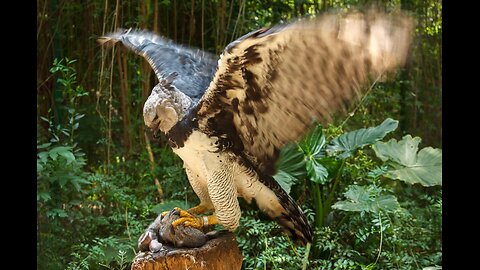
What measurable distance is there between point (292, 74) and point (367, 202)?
4.83 ft

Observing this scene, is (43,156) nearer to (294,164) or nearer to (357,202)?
(294,164)

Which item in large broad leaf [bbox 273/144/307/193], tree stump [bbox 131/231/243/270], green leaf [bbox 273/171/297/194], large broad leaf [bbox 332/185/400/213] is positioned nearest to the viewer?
tree stump [bbox 131/231/243/270]

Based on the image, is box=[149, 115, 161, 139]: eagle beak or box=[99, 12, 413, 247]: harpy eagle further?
box=[149, 115, 161, 139]: eagle beak

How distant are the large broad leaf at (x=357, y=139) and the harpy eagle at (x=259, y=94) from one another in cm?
115

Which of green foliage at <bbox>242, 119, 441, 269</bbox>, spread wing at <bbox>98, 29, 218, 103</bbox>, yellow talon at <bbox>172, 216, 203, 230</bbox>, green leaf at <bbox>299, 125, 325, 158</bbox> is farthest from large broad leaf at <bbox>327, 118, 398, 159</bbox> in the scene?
yellow talon at <bbox>172, 216, 203, 230</bbox>

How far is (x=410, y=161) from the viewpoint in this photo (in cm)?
352

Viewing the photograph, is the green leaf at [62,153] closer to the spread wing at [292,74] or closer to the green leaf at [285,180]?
the green leaf at [285,180]

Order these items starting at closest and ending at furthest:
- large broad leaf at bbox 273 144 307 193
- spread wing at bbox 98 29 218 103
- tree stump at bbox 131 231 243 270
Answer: tree stump at bbox 131 231 243 270
spread wing at bbox 98 29 218 103
large broad leaf at bbox 273 144 307 193

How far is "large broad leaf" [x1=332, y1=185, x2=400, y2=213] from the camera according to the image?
3.04 m

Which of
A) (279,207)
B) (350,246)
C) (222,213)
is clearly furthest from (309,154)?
(222,213)

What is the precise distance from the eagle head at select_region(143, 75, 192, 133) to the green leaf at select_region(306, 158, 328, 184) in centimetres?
139

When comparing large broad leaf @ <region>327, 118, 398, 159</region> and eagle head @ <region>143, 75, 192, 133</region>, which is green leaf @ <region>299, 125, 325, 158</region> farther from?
eagle head @ <region>143, 75, 192, 133</region>

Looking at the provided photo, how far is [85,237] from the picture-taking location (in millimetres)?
3482

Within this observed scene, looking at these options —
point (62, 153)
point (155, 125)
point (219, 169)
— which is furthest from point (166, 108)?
point (62, 153)
